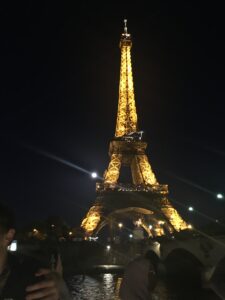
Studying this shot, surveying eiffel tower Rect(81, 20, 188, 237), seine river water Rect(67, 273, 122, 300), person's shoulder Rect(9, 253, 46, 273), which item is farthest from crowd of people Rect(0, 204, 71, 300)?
eiffel tower Rect(81, 20, 188, 237)

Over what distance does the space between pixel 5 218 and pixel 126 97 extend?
6219 cm

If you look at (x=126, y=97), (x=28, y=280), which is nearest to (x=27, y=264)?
(x=28, y=280)

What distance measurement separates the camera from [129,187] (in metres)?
59.6

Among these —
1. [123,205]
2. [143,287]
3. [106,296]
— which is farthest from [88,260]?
[143,287]

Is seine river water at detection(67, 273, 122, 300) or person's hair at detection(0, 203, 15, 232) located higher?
person's hair at detection(0, 203, 15, 232)

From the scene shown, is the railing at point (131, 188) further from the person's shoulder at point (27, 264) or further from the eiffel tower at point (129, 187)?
the person's shoulder at point (27, 264)

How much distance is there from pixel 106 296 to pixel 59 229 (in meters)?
42.1

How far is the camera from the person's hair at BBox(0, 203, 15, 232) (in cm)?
275

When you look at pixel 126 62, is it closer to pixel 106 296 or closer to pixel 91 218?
pixel 91 218

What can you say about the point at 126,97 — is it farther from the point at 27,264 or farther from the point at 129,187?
the point at 27,264

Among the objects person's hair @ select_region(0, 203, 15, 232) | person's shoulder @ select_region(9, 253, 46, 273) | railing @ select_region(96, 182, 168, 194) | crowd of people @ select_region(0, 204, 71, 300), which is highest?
railing @ select_region(96, 182, 168, 194)

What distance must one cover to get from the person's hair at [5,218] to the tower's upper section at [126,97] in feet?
192

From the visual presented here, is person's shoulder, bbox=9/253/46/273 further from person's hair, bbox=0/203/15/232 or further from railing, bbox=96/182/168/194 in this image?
railing, bbox=96/182/168/194

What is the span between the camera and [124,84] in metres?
65.2
